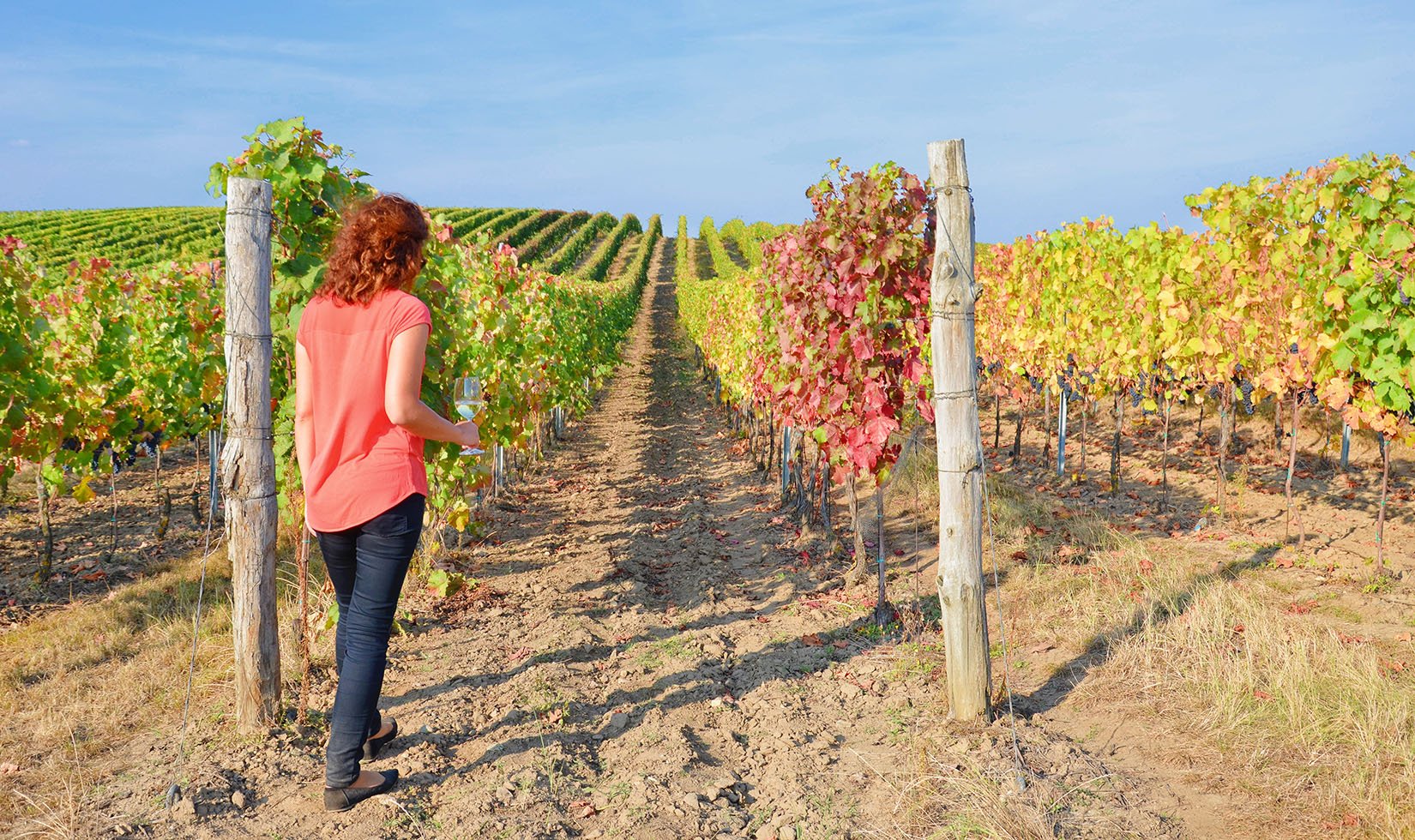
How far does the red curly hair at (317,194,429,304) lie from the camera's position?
9.39ft

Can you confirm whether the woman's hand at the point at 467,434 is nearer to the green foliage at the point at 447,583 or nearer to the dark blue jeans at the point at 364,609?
the dark blue jeans at the point at 364,609

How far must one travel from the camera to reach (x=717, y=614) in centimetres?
553

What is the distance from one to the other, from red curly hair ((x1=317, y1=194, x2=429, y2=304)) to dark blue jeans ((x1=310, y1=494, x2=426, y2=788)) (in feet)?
2.27

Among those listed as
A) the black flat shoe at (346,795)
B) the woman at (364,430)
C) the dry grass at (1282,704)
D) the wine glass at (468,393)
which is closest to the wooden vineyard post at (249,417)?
the woman at (364,430)

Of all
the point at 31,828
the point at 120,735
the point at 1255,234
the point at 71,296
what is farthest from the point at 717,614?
the point at 71,296

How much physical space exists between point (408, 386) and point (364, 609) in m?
0.76

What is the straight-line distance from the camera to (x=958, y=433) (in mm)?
3592

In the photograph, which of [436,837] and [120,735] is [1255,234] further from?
[120,735]

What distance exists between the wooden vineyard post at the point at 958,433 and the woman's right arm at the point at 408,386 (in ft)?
6.33

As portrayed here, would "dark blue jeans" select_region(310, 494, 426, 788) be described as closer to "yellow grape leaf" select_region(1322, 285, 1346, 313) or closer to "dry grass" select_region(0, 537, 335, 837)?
"dry grass" select_region(0, 537, 335, 837)

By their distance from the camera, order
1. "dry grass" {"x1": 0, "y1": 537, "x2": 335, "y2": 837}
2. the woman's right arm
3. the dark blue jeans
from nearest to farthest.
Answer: the woman's right arm < the dark blue jeans < "dry grass" {"x1": 0, "y1": 537, "x2": 335, "y2": 837}

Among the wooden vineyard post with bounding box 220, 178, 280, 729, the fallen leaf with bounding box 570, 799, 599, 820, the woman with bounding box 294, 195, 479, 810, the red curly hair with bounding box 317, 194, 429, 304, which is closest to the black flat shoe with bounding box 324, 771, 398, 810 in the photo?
the woman with bounding box 294, 195, 479, 810

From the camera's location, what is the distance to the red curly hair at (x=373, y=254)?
286 centimetres

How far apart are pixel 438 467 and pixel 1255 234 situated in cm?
636
